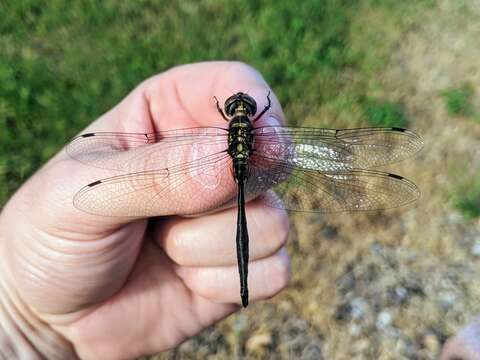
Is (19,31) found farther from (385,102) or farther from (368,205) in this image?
(368,205)

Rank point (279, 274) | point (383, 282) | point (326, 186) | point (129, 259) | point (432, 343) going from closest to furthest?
point (326, 186) < point (129, 259) < point (279, 274) < point (432, 343) < point (383, 282)

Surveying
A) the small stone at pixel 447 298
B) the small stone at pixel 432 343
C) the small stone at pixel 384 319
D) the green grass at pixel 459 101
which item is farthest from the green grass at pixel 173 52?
the small stone at pixel 432 343

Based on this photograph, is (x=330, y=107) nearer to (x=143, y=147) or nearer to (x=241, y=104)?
(x=241, y=104)

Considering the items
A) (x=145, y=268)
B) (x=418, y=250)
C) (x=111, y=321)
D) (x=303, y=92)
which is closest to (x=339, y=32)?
(x=303, y=92)

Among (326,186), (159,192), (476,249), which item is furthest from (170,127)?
(476,249)

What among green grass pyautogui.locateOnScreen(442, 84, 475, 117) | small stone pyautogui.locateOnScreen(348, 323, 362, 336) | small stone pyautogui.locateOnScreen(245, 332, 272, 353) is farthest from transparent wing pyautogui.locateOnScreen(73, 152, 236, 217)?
green grass pyautogui.locateOnScreen(442, 84, 475, 117)

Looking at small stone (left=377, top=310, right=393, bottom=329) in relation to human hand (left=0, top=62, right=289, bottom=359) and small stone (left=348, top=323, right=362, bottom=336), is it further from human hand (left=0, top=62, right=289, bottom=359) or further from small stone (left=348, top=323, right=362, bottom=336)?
human hand (left=0, top=62, right=289, bottom=359)
